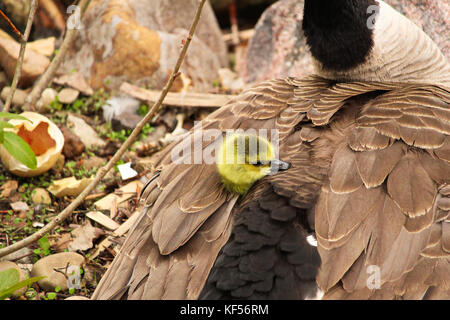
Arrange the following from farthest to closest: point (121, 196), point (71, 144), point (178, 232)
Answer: point (71, 144) → point (121, 196) → point (178, 232)

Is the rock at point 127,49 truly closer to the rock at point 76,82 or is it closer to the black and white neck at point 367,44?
the rock at point 76,82

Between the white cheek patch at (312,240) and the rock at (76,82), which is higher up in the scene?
the white cheek patch at (312,240)

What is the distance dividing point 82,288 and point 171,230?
104 cm

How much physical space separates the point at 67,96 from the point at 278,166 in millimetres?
2856

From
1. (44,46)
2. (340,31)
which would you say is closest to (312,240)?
(340,31)

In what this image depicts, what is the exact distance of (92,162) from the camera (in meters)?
4.64

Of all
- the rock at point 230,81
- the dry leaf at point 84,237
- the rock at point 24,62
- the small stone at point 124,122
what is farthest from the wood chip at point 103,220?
the rock at point 230,81

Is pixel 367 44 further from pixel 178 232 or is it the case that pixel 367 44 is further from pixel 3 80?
pixel 3 80

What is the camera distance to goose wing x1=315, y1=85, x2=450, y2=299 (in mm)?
2436

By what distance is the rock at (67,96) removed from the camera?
16.6ft

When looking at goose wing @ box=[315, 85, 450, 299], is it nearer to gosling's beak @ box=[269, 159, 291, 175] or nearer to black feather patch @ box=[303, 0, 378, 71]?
gosling's beak @ box=[269, 159, 291, 175]

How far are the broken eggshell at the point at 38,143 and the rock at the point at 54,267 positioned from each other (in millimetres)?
867

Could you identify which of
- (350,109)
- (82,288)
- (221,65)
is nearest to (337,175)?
(350,109)

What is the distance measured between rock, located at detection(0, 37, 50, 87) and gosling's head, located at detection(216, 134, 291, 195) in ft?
8.75
